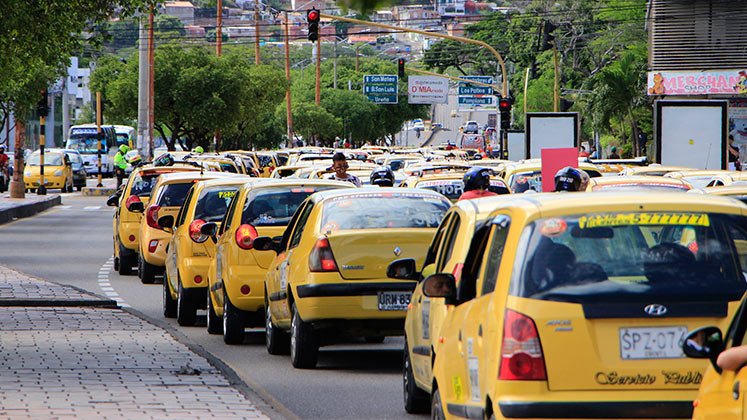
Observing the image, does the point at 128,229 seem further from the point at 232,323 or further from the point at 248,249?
the point at 248,249

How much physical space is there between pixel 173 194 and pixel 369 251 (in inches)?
405

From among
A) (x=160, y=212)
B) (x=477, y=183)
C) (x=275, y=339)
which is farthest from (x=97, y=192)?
(x=275, y=339)

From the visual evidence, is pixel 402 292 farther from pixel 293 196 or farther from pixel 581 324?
pixel 581 324

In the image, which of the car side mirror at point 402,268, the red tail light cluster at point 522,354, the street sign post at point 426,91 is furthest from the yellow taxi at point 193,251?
the street sign post at point 426,91

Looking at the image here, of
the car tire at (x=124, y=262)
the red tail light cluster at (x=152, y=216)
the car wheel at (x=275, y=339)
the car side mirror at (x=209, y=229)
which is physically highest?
the car side mirror at (x=209, y=229)

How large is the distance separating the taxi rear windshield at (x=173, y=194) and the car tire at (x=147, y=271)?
944 mm

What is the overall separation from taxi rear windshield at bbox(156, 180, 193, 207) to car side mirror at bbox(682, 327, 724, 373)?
16751 millimetres

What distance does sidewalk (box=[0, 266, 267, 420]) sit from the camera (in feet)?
31.3

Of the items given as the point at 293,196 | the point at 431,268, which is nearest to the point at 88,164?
the point at 293,196

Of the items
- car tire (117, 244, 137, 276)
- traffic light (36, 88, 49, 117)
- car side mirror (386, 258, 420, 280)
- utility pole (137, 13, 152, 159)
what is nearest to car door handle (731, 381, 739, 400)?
car side mirror (386, 258, 420, 280)

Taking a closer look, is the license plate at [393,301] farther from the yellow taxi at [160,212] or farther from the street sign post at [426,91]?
the street sign post at [426,91]

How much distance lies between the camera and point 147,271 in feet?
73.0

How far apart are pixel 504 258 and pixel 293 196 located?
8278mm

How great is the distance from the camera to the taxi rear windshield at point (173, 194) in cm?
→ 2181
